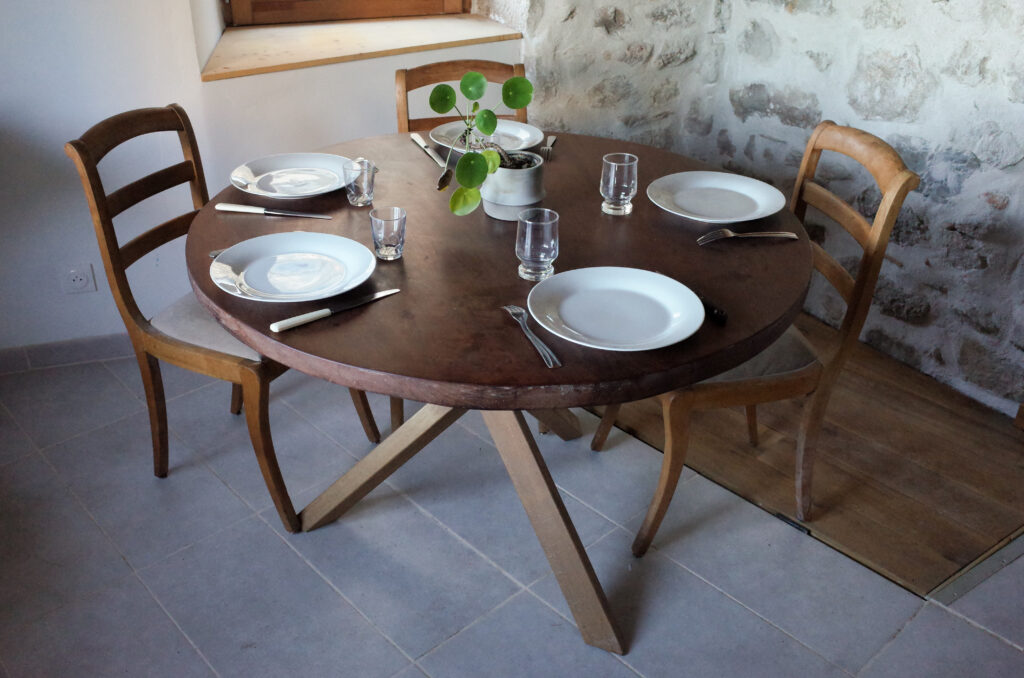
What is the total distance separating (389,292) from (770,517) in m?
1.17

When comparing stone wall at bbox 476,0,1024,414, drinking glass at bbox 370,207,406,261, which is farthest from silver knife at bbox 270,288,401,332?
stone wall at bbox 476,0,1024,414

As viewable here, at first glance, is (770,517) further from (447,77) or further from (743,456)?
(447,77)

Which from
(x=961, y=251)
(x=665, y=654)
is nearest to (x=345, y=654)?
(x=665, y=654)

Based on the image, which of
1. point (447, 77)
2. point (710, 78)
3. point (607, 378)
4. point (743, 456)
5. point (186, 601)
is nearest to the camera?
point (607, 378)

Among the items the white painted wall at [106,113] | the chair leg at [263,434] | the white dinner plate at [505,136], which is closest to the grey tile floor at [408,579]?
the chair leg at [263,434]

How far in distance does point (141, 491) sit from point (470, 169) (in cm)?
125

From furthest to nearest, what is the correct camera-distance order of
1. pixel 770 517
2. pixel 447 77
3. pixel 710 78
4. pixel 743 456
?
pixel 710 78 < pixel 447 77 < pixel 743 456 < pixel 770 517

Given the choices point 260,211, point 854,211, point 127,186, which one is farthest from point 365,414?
point 854,211

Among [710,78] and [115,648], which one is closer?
[115,648]

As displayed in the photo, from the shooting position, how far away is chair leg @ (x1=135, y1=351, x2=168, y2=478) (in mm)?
1956

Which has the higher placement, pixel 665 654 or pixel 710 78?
pixel 710 78

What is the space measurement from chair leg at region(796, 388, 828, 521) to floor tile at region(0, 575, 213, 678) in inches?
54.2

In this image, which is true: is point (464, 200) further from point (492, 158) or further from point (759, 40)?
point (759, 40)

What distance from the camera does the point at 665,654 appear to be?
1.69 m
